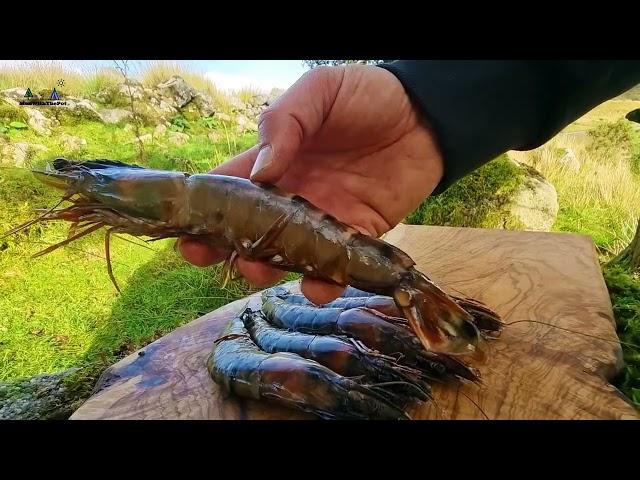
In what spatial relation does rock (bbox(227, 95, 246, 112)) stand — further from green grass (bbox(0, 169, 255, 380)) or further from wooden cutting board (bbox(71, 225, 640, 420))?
wooden cutting board (bbox(71, 225, 640, 420))

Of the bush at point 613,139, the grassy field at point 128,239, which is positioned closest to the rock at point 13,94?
the grassy field at point 128,239

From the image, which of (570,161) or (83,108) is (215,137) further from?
(570,161)

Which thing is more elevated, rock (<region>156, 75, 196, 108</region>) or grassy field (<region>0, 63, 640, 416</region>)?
rock (<region>156, 75, 196, 108</region>)

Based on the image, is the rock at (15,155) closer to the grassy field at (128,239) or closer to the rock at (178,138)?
the grassy field at (128,239)

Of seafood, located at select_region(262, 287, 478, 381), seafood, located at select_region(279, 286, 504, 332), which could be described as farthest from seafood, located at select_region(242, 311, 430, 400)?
seafood, located at select_region(279, 286, 504, 332)

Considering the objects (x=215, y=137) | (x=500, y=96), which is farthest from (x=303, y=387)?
(x=215, y=137)
